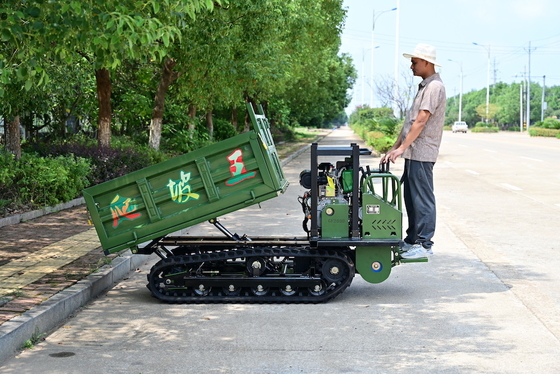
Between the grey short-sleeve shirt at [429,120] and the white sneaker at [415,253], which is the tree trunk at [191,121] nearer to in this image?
the grey short-sleeve shirt at [429,120]

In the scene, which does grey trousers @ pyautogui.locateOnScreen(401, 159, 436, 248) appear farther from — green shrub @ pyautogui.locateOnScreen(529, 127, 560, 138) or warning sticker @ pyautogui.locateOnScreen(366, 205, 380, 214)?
green shrub @ pyautogui.locateOnScreen(529, 127, 560, 138)

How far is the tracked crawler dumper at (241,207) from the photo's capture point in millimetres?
6715

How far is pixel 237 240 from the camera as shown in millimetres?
7086

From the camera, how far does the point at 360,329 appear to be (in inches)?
234

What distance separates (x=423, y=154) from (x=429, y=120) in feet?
1.15

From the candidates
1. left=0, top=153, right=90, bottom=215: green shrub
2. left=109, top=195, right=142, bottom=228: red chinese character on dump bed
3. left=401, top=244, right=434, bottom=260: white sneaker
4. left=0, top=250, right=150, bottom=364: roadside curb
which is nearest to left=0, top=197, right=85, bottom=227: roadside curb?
left=0, top=153, right=90, bottom=215: green shrub

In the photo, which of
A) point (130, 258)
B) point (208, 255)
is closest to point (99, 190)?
point (208, 255)

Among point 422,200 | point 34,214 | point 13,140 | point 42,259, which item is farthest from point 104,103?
point 422,200

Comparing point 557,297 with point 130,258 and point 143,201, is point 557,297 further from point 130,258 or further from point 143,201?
point 130,258

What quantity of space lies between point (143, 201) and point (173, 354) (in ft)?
6.21

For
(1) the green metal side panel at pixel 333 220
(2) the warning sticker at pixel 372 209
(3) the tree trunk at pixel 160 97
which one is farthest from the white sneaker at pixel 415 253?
(3) the tree trunk at pixel 160 97

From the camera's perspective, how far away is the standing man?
716 centimetres

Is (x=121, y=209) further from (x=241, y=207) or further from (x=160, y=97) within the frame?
(x=160, y=97)

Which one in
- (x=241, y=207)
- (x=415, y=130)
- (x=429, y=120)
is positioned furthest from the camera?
(x=429, y=120)
